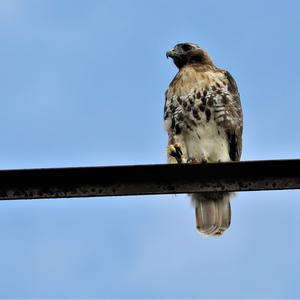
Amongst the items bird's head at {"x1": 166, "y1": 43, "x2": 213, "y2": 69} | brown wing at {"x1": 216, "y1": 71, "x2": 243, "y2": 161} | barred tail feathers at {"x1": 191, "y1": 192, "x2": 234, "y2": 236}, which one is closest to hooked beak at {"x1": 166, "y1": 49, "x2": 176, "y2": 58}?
bird's head at {"x1": 166, "y1": 43, "x2": 213, "y2": 69}

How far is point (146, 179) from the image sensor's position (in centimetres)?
428

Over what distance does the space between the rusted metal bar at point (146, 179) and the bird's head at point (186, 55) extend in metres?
5.60

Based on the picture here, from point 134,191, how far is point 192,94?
462 cm

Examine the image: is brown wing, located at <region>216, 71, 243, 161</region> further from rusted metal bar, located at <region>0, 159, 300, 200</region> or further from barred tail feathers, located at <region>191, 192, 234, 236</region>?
rusted metal bar, located at <region>0, 159, 300, 200</region>

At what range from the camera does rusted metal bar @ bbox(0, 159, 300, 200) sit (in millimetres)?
4191

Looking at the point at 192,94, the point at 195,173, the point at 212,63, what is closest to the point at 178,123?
the point at 192,94

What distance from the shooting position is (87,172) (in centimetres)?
423

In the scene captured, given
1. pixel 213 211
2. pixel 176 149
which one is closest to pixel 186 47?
pixel 176 149

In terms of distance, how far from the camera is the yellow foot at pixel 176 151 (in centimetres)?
817

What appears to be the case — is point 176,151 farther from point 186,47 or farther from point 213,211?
point 186,47

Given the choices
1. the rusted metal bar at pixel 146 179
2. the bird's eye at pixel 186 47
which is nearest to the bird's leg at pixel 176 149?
the bird's eye at pixel 186 47

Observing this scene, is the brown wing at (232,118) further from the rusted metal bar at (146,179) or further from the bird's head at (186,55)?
the rusted metal bar at (146,179)

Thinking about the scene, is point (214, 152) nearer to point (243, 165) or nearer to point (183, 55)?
point (183, 55)

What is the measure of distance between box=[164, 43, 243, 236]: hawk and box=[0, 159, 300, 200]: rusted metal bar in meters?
3.97
